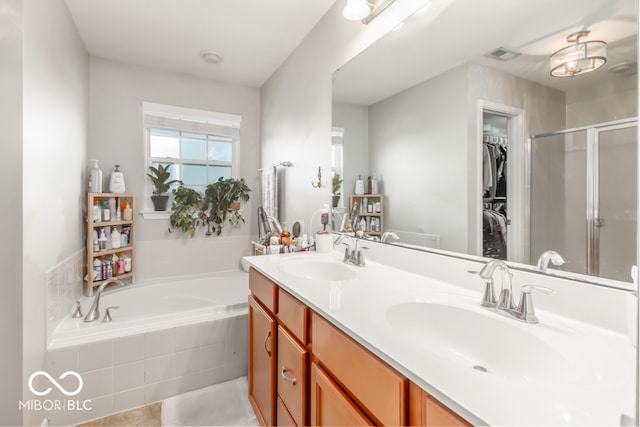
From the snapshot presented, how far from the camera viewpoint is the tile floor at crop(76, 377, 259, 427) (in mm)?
1607

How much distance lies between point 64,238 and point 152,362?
3.36 feet

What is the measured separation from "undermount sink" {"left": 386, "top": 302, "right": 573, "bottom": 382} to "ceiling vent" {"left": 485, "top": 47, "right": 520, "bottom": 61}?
850 millimetres

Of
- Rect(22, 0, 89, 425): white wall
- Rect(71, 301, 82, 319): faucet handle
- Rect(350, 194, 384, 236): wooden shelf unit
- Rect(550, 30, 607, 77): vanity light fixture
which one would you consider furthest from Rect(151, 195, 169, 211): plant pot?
Rect(550, 30, 607, 77): vanity light fixture

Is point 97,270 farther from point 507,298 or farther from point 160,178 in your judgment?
point 507,298

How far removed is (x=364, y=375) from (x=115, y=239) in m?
2.68

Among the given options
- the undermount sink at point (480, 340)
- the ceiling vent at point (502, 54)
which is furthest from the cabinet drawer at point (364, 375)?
the ceiling vent at point (502, 54)

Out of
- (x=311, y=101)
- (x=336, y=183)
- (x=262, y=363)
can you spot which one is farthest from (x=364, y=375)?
(x=311, y=101)

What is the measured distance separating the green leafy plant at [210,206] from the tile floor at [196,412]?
5.33 ft

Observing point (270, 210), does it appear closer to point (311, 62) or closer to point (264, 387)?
point (311, 62)

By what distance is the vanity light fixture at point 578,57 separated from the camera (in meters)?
0.79

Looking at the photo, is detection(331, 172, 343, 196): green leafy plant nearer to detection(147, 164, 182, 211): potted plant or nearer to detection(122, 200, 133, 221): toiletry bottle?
detection(147, 164, 182, 211): potted plant

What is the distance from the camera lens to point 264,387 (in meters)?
1.44

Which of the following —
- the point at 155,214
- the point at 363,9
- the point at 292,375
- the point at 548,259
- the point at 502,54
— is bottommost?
the point at 292,375

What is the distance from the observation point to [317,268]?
1.69m
